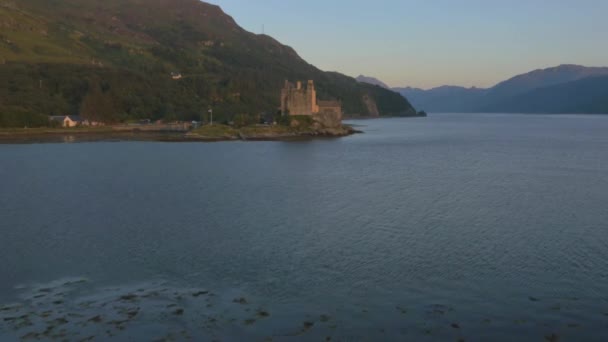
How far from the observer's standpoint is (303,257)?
18984mm

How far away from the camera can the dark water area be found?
13.2m

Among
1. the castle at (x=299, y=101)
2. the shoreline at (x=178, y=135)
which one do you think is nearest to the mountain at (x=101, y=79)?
the shoreline at (x=178, y=135)

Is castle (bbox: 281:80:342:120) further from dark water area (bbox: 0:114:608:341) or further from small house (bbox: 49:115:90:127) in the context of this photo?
dark water area (bbox: 0:114:608:341)

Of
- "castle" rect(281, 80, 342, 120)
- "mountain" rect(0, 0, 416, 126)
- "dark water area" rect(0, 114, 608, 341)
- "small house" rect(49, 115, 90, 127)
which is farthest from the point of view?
"mountain" rect(0, 0, 416, 126)

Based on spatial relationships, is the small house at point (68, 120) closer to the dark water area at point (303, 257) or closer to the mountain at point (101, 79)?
the mountain at point (101, 79)

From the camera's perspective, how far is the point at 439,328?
507 inches

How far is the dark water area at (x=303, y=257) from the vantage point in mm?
13156

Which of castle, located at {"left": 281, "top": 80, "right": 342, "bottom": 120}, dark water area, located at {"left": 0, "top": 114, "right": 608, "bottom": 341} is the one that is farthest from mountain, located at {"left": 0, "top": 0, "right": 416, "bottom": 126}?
dark water area, located at {"left": 0, "top": 114, "right": 608, "bottom": 341}

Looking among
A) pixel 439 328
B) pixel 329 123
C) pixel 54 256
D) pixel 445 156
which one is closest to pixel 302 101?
pixel 329 123

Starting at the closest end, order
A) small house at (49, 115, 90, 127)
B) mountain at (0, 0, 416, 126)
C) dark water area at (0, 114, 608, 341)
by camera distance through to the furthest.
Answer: dark water area at (0, 114, 608, 341), small house at (49, 115, 90, 127), mountain at (0, 0, 416, 126)

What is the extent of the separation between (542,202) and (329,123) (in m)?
64.2

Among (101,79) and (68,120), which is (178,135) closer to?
(68,120)

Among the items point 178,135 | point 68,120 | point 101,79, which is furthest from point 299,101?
point 101,79

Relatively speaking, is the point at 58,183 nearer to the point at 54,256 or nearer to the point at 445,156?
the point at 54,256
